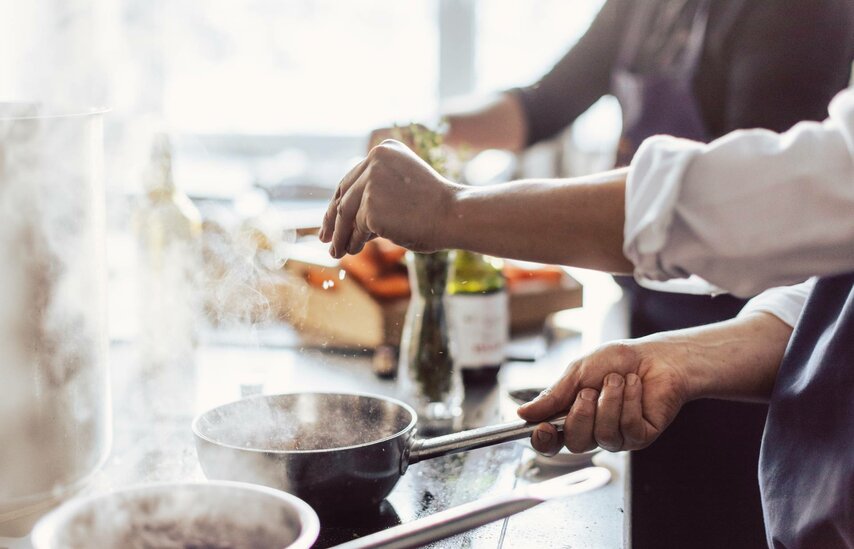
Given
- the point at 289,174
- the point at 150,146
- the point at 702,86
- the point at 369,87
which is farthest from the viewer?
the point at 369,87

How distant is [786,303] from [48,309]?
860 millimetres

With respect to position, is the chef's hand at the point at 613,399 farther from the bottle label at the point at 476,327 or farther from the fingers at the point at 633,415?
the bottle label at the point at 476,327

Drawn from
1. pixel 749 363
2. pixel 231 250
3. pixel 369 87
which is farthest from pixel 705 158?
pixel 369 87

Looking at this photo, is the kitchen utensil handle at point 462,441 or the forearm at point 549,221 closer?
the forearm at point 549,221

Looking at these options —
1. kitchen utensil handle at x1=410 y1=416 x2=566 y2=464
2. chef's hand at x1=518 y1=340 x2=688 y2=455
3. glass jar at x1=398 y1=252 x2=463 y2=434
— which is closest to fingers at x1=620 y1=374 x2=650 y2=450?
chef's hand at x1=518 y1=340 x2=688 y2=455

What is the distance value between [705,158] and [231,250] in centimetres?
81

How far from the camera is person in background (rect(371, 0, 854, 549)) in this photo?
1.52 m

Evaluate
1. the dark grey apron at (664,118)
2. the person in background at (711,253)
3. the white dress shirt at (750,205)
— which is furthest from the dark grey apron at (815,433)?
the dark grey apron at (664,118)

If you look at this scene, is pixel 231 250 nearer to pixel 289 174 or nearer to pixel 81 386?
pixel 81 386

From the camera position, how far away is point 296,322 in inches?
63.2

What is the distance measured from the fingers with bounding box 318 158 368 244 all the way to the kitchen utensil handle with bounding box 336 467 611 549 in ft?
1.07

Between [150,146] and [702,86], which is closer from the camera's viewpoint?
[150,146]

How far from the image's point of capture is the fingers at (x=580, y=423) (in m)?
0.98

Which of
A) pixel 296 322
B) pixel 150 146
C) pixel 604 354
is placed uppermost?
pixel 150 146
